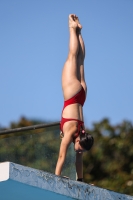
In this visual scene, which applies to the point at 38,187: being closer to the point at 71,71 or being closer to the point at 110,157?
the point at 71,71

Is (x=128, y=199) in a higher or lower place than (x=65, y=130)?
lower

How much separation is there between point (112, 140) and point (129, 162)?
1.07 m

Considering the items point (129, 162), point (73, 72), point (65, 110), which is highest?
point (73, 72)

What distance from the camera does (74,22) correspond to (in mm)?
9961

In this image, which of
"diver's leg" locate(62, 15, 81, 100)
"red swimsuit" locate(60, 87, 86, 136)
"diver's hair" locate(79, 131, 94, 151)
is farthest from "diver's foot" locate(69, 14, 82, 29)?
"diver's hair" locate(79, 131, 94, 151)

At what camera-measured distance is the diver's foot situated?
991 centimetres

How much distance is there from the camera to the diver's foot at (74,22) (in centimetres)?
991

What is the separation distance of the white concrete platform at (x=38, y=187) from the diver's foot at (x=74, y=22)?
8.29ft

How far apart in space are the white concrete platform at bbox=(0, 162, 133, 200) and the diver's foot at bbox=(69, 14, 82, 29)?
2.53m

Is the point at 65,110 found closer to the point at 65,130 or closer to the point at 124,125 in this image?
the point at 65,130

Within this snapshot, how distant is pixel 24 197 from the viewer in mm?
8828

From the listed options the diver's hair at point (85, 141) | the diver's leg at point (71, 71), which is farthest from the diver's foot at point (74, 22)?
the diver's hair at point (85, 141)

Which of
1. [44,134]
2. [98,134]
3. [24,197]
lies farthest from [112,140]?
[24,197]

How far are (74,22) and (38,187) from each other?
292 centimetres
